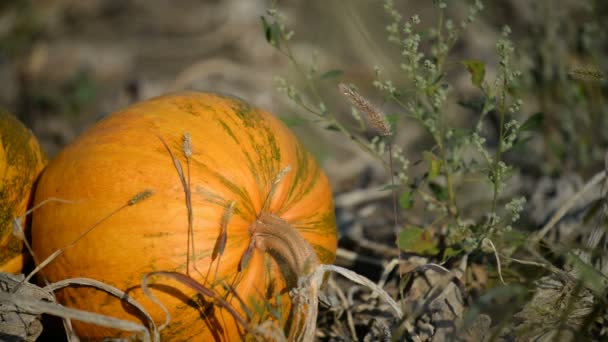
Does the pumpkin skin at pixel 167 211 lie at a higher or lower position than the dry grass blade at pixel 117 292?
higher

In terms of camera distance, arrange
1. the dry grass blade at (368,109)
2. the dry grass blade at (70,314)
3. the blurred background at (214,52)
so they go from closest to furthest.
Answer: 1. the dry grass blade at (70,314)
2. the dry grass blade at (368,109)
3. the blurred background at (214,52)

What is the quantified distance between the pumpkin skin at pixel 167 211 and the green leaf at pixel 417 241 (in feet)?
1.27

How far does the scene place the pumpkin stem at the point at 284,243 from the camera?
203cm

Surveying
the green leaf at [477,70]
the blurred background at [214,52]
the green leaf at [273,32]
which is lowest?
the blurred background at [214,52]

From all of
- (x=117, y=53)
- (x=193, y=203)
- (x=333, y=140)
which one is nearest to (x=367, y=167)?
(x=333, y=140)

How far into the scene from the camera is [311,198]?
94.8 inches

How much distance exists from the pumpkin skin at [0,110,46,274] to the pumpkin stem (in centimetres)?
95

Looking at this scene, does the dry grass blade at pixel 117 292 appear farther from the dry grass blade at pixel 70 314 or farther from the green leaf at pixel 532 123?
the green leaf at pixel 532 123

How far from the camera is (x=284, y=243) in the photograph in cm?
211

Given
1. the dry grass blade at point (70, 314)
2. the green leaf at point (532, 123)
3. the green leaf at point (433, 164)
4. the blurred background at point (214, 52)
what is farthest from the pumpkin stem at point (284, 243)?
the blurred background at point (214, 52)

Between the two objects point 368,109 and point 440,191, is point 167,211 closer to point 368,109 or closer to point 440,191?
point 368,109

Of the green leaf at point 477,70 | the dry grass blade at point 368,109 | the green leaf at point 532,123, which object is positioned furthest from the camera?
the green leaf at point 532,123

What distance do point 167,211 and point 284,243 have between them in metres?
0.39

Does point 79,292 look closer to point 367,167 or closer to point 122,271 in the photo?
point 122,271
